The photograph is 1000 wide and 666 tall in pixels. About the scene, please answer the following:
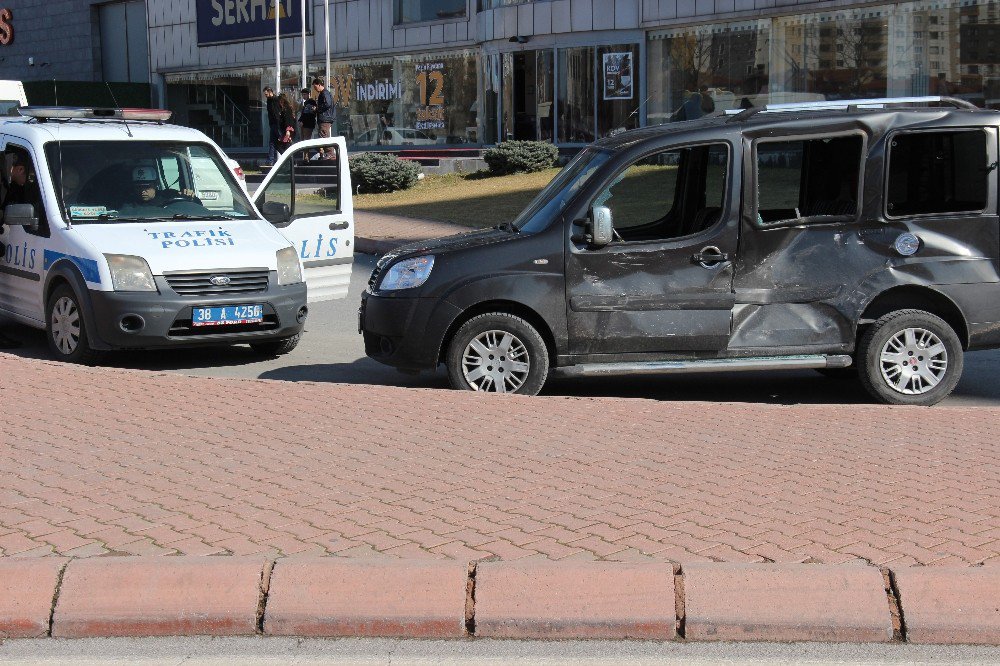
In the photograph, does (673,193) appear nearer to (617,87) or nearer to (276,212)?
(276,212)

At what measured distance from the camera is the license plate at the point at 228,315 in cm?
1008

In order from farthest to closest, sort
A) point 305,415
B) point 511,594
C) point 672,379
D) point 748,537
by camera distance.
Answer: point 672,379
point 305,415
point 748,537
point 511,594

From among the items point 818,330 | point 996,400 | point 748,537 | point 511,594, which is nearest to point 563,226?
point 818,330

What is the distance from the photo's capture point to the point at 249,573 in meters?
→ 4.75

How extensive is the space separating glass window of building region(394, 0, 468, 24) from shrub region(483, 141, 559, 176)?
9108mm

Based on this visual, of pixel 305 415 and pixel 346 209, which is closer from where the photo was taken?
pixel 305 415

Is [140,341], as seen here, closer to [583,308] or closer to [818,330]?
[583,308]

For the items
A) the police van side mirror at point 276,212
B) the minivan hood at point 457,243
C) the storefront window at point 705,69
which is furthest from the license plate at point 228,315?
the storefront window at point 705,69

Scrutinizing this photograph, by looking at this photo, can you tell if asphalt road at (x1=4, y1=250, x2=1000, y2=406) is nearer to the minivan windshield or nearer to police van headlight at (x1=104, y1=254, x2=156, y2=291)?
police van headlight at (x1=104, y1=254, x2=156, y2=291)

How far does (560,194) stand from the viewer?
8.98 metres

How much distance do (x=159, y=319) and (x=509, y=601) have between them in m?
5.99

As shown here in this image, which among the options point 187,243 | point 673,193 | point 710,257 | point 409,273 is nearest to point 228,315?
point 187,243

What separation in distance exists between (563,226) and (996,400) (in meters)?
3.24

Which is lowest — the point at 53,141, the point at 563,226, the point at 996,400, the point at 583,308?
the point at 996,400
